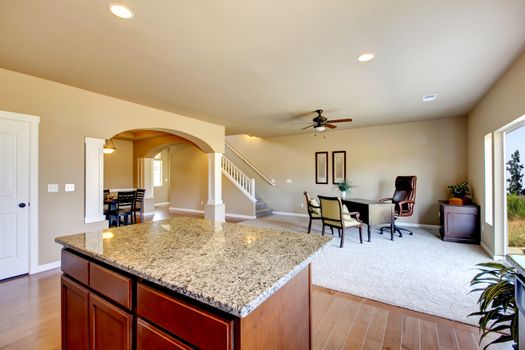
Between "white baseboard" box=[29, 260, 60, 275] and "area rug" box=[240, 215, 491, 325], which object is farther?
"white baseboard" box=[29, 260, 60, 275]

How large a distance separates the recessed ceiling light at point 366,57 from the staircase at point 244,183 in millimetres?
5158

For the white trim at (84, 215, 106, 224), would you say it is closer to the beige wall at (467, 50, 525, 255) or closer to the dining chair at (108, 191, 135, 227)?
the dining chair at (108, 191, 135, 227)

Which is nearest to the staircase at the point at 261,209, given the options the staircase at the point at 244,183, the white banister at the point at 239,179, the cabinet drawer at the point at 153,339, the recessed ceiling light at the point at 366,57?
the staircase at the point at 244,183

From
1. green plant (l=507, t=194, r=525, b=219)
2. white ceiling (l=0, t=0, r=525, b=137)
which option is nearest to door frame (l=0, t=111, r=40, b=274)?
white ceiling (l=0, t=0, r=525, b=137)

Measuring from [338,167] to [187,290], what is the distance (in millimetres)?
6729

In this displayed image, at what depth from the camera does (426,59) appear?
282 centimetres

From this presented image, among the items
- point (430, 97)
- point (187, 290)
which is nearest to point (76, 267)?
point (187, 290)

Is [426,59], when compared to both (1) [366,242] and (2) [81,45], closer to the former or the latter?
(1) [366,242]

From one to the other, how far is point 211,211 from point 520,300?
5706 millimetres

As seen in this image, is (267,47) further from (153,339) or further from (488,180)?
(488,180)

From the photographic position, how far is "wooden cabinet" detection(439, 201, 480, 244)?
15.2ft

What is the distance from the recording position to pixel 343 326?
87.0 inches

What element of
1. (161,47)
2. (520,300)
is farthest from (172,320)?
(161,47)

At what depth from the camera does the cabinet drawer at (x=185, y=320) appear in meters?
0.88
